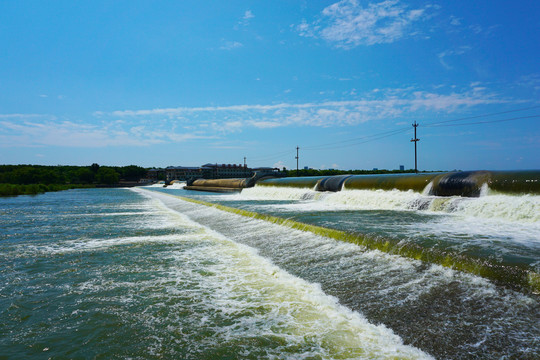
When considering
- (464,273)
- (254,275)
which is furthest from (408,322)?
(254,275)

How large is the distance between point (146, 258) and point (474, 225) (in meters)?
8.80

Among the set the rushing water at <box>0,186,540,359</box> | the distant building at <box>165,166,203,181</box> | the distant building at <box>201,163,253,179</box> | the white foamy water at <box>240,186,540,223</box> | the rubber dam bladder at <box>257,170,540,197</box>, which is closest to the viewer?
the rushing water at <box>0,186,540,359</box>

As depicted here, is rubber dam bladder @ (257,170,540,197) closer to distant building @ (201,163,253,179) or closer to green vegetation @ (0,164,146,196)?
green vegetation @ (0,164,146,196)

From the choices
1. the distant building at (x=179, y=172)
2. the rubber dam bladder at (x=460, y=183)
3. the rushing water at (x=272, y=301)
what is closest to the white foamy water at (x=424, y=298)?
the rushing water at (x=272, y=301)

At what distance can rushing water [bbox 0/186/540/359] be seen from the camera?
3459mm

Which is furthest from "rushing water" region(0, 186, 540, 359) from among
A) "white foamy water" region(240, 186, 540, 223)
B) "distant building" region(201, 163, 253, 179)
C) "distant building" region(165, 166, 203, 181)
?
"distant building" region(165, 166, 203, 181)

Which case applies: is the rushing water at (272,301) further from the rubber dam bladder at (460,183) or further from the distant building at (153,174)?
the distant building at (153,174)

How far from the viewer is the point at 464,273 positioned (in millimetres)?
4742

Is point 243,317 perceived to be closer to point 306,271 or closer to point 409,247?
point 306,271

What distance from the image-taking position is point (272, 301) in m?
4.91

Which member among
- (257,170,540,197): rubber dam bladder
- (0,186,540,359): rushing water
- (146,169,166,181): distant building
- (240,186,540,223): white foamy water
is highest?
(146,169,166,181): distant building

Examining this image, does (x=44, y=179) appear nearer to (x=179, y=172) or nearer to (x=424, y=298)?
(x=179, y=172)

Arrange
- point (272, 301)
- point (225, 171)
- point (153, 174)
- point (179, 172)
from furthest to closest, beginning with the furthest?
point (153, 174) < point (179, 172) < point (225, 171) < point (272, 301)

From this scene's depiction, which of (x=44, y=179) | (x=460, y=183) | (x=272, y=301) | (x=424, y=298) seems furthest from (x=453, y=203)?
(x=44, y=179)
